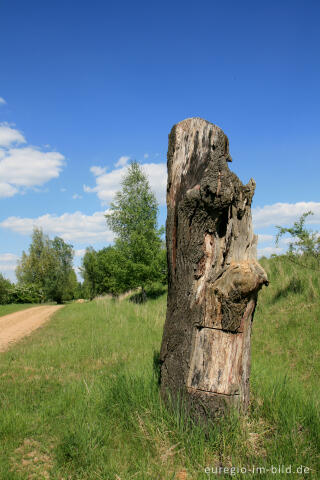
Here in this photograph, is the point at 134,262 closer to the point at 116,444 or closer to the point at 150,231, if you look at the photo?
the point at 150,231

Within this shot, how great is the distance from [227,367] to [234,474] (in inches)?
35.1

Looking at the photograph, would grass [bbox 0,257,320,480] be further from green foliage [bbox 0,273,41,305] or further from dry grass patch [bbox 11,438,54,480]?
green foliage [bbox 0,273,41,305]


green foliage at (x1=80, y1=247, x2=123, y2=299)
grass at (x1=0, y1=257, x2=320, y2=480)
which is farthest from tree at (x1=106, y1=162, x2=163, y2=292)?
green foliage at (x1=80, y1=247, x2=123, y2=299)

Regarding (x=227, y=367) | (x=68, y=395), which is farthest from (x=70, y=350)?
(x=227, y=367)

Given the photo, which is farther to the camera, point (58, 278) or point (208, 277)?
point (58, 278)

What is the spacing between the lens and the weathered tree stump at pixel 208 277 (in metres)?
3.22

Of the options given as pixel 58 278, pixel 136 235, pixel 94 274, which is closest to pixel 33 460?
pixel 136 235

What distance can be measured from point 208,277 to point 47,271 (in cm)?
4835

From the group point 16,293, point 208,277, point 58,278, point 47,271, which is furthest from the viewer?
point 47,271

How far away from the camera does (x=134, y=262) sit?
17.6 metres

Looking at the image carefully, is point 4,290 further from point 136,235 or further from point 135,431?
point 135,431

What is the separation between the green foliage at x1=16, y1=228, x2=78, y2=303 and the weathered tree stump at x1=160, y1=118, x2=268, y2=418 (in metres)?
35.9

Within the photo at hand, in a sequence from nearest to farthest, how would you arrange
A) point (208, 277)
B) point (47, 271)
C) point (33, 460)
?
point (33, 460) → point (208, 277) → point (47, 271)

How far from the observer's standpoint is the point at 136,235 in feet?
57.4
